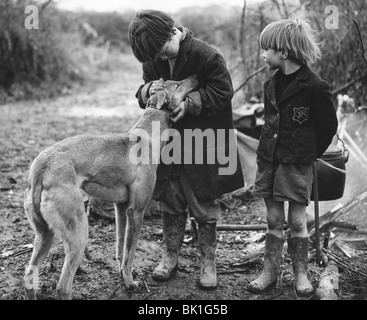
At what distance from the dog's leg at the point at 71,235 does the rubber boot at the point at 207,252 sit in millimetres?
1041

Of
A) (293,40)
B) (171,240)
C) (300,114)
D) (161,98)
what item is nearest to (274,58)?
(293,40)

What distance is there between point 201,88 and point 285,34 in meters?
0.68

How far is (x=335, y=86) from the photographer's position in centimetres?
685

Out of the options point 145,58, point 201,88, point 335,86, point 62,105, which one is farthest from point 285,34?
point 62,105

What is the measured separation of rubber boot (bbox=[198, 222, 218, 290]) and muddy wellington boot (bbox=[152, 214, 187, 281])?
20cm

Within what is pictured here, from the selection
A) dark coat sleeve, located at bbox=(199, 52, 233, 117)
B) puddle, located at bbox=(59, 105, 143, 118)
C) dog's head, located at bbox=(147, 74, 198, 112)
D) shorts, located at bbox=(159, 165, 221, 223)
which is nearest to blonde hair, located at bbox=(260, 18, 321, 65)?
dark coat sleeve, located at bbox=(199, 52, 233, 117)

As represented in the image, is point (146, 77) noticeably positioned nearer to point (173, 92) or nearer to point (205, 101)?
point (173, 92)

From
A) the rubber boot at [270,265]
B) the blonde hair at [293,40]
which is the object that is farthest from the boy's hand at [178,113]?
the rubber boot at [270,265]

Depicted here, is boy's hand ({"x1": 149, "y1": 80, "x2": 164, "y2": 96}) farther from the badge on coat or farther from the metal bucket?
the metal bucket

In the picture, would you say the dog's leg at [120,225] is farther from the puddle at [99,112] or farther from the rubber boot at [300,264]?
the puddle at [99,112]

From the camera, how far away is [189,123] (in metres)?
3.61

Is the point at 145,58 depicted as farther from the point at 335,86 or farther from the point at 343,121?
the point at 335,86

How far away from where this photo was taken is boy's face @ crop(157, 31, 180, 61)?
336cm

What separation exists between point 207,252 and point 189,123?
1019 millimetres
